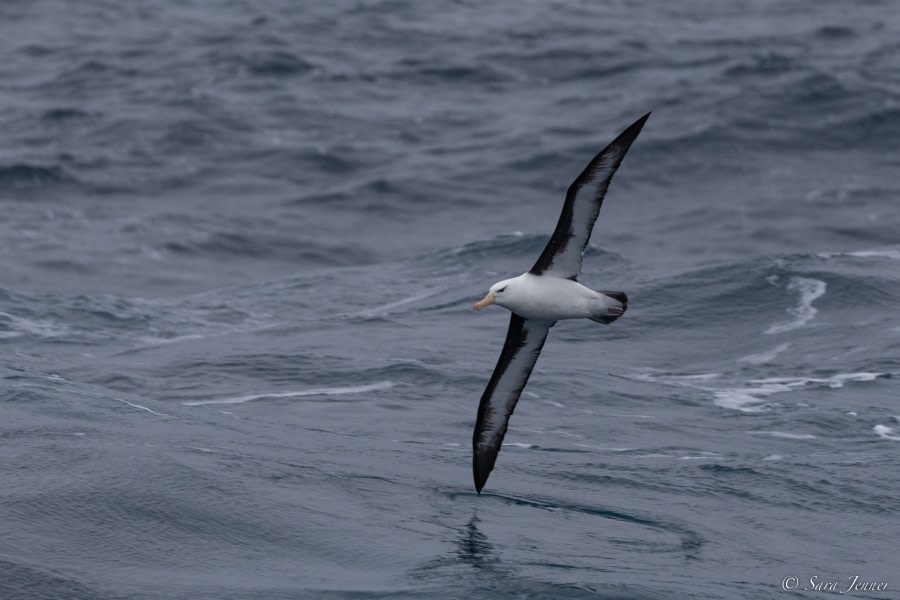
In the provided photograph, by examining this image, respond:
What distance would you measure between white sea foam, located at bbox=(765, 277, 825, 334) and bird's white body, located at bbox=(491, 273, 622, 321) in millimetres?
7999

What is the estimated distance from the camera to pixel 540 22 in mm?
45094

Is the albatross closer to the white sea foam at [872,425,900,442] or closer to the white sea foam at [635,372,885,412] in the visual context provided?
the white sea foam at [635,372,885,412]

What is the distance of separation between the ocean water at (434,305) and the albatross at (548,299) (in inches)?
25.6

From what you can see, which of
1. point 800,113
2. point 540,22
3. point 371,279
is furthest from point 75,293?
point 540,22

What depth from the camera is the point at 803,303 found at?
2128cm

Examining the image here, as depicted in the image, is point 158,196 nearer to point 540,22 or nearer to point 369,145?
point 369,145

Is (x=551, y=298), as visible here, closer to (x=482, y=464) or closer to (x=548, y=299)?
(x=548, y=299)

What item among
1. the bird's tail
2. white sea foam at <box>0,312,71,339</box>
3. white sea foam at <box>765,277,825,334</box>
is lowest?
white sea foam at <box>0,312,71,339</box>

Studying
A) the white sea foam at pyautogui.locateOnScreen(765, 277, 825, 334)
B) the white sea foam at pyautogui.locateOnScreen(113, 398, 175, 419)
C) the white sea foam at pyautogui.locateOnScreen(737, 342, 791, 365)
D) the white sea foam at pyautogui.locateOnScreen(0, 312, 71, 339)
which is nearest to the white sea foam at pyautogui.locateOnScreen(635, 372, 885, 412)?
the white sea foam at pyautogui.locateOnScreen(737, 342, 791, 365)

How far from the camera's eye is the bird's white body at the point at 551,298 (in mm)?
13000

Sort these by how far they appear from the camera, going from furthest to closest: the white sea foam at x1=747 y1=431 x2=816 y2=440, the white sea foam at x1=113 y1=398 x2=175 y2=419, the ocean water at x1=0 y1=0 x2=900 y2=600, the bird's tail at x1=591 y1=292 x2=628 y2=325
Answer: the white sea foam at x1=747 y1=431 x2=816 y2=440 < the white sea foam at x1=113 y1=398 x2=175 y2=419 < the bird's tail at x1=591 y1=292 x2=628 y2=325 < the ocean water at x1=0 y1=0 x2=900 y2=600

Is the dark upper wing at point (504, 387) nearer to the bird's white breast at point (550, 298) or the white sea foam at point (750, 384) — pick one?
the bird's white breast at point (550, 298)

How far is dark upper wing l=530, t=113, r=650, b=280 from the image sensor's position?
11766mm

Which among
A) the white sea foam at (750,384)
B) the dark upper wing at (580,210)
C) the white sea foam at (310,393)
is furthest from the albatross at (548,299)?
the white sea foam at (750,384)
